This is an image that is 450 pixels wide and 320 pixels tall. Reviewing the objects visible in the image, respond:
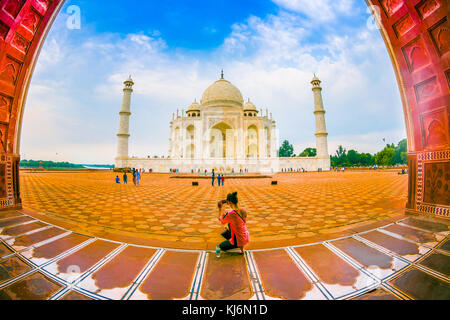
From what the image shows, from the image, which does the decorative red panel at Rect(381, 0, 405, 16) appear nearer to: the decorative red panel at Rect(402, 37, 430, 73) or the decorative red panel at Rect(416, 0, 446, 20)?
the decorative red panel at Rect(416, 0, 446, 20)

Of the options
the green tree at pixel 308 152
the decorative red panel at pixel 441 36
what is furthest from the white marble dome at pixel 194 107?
the green tree at pixel 308 152

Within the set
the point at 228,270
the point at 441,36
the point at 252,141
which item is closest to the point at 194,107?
the point at 252,141

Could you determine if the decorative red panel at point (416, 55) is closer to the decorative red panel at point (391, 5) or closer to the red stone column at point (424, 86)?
the red stone column at point (424, 86)

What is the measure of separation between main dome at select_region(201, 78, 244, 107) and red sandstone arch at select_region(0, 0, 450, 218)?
30.8 meters

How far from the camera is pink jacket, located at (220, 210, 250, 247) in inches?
79.7

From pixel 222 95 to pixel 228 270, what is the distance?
Answer: 34788 millimetres

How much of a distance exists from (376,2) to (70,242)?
674 centimetres

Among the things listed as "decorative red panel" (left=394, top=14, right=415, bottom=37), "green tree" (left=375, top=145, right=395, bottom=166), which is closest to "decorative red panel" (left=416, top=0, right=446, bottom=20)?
"decorative red panel" (left=394, top=14, right=415, bottom=37)

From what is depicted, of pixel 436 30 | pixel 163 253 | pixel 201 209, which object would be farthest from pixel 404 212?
pixel 163 253

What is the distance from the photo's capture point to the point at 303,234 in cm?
261

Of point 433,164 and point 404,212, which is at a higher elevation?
point 433,164
